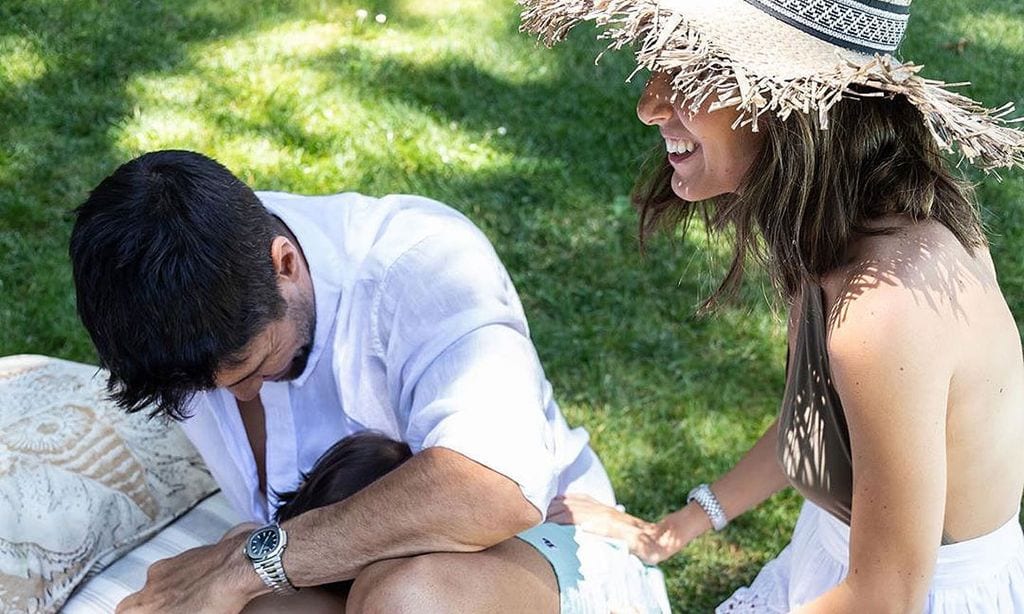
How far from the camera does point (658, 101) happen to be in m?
1.82

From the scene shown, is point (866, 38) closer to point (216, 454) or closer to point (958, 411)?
point (958, 411)

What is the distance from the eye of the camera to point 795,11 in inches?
66.4

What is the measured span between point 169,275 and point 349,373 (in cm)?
48

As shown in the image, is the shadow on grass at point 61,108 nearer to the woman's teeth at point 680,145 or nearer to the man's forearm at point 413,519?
the man's forearm at point 413,519

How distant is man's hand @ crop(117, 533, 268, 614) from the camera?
7.00 feet

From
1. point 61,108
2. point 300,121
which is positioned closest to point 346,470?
point 300,121

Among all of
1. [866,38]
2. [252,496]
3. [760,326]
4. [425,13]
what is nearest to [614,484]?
[760,326]

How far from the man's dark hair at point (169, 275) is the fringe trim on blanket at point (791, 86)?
2.43 feet

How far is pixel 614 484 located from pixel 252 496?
3.39 feet

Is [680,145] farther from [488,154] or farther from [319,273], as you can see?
[488,154]

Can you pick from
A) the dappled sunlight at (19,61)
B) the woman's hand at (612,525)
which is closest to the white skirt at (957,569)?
the woman's hand at (612,525)

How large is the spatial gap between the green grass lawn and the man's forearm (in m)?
0.99

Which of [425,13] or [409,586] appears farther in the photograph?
[425,13]

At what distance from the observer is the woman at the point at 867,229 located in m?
1.60
